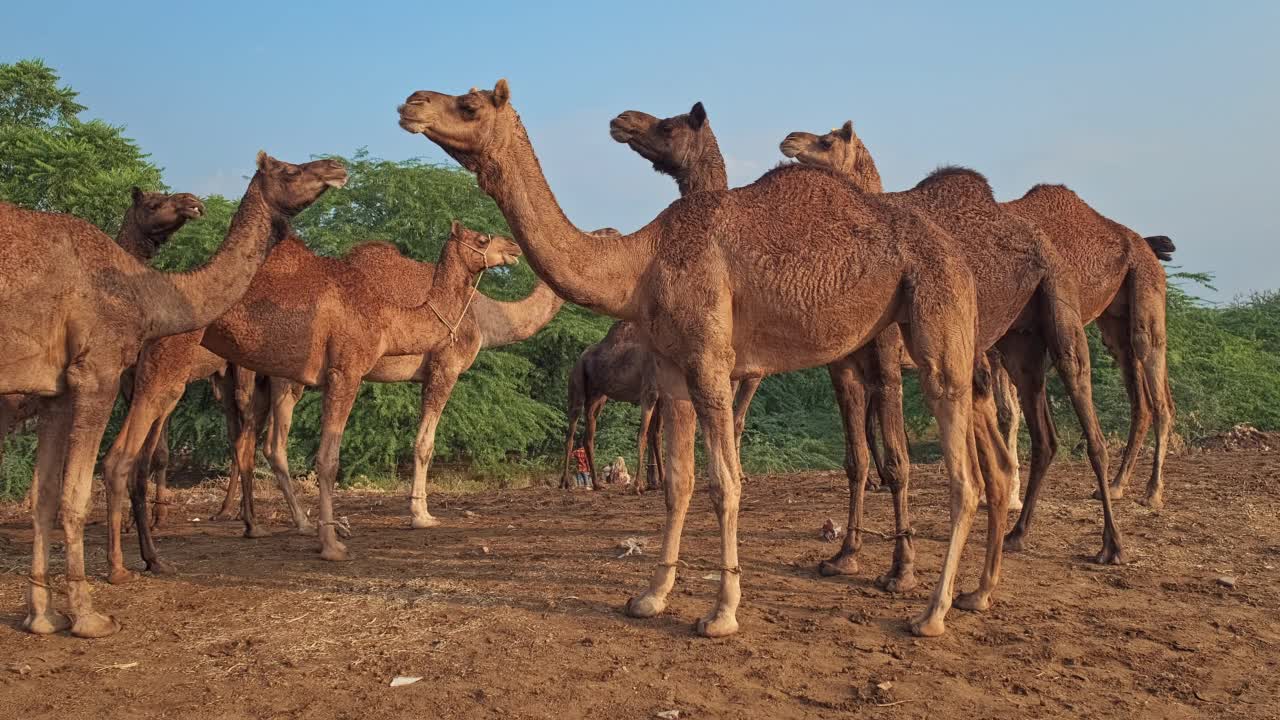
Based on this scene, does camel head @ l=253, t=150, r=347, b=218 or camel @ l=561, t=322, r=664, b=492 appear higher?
camel head @ l=253, t=150, r=347, b=218

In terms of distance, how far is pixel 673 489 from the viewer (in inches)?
241

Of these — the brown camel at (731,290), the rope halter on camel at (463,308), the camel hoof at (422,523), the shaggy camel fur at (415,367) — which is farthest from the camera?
the rope halter on camel at (463,308)

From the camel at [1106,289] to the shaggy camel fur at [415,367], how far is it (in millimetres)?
4265

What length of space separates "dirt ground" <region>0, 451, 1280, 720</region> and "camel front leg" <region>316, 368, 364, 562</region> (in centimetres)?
23

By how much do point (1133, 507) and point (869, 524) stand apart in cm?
273

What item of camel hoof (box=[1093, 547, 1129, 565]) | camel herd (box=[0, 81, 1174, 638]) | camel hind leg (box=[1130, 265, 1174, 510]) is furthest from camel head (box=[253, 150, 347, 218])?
camel hind leg (box=[1130, 265, 1174, 510])

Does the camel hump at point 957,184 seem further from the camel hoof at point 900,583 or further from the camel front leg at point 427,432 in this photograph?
the camel front leg at point 427,432

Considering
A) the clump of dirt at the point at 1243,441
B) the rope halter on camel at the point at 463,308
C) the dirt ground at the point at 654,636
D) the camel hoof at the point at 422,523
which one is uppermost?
the rope halter on camel at the point at 463,308

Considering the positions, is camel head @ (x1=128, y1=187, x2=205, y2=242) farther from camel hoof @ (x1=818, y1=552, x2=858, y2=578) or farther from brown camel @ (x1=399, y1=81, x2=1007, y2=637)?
camel hoof @ (x1=818, y1=552, x2=858, y2=578)

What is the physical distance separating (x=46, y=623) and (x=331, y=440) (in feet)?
9.65

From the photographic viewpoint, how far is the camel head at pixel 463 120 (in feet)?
18.3

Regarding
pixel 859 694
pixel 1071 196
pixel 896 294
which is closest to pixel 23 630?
pixel 859 694

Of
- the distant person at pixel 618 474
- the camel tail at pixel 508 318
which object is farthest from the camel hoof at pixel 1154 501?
the distant person at pixel 618 474

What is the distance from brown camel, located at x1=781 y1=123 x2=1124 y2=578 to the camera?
7371mm
